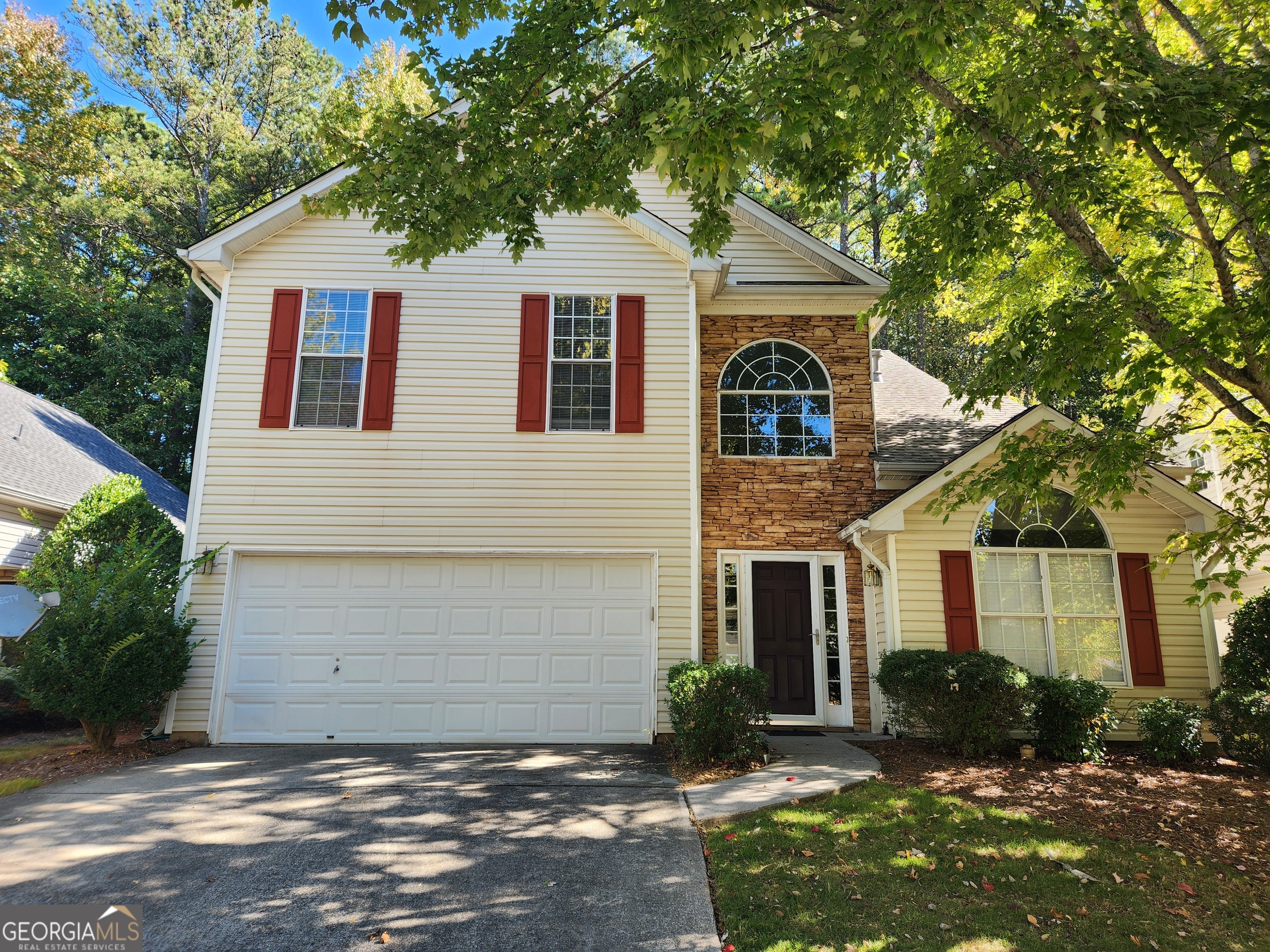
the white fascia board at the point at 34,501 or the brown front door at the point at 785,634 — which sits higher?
the white fascia board at the point at 34,501

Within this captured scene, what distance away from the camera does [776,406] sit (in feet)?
34.6

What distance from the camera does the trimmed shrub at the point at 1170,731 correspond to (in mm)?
8094

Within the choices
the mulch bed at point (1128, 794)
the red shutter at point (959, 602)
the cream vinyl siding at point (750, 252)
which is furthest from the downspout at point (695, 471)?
the red shutter at point (959, 602)

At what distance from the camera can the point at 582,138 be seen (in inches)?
264

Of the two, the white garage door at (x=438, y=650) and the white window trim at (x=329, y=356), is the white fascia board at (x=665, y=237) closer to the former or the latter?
the white window trim at (x=329, y=356)

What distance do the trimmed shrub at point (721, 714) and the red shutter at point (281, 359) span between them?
6131 millimetres

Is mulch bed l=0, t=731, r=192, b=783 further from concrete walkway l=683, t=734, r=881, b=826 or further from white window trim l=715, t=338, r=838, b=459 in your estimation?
white window trim l=715, t=338, r=838, b=459

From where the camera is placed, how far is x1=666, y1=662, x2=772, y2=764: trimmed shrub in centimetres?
732

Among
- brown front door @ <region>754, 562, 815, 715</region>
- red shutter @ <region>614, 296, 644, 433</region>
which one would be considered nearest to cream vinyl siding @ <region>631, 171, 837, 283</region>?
red shutter @ <region>614, 296, 644, 433</region>

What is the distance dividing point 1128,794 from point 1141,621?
128 inches

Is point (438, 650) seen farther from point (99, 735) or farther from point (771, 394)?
point (771, 394)

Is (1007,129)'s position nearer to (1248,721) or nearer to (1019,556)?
(1019,556)

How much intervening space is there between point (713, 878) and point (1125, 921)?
7.91 ft

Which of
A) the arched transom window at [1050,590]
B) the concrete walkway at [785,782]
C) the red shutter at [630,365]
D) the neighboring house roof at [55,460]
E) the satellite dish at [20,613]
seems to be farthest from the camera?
the neighboring house roof at [55,460]
